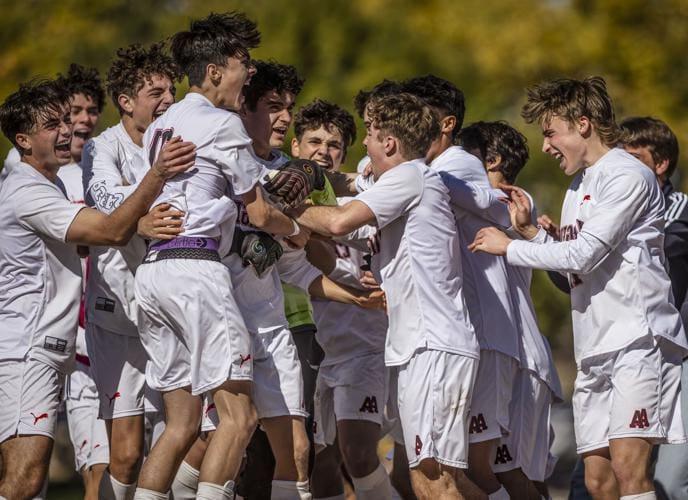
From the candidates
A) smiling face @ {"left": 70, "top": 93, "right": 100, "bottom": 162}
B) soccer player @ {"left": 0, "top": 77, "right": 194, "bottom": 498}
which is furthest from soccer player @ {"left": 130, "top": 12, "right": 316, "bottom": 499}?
smiling face @ {"left": 70, "top": 93, "right": 100, "bottom": 162}

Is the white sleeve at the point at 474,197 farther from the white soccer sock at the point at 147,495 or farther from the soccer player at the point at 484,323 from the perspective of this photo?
the white soccer sock at the point at 147,495

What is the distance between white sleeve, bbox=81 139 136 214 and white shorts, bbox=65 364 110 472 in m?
1.61

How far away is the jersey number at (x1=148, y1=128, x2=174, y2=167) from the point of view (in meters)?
6.36

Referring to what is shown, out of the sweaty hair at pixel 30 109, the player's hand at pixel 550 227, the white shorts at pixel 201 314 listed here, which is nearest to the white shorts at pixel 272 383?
the white shorts at pixel 201 314

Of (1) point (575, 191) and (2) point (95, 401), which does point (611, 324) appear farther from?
(2) point (95, 401)

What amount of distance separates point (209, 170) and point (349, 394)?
247cm

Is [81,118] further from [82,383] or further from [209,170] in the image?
[209,170]

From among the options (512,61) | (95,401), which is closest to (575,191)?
(95,401)

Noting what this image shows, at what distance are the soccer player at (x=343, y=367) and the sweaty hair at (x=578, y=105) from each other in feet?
5.28

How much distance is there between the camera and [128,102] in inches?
315

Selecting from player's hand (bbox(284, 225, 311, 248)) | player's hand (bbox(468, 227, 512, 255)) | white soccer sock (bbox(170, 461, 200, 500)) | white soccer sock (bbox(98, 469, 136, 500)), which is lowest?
white soccer sock (bbox(98, 469, 136, 500))

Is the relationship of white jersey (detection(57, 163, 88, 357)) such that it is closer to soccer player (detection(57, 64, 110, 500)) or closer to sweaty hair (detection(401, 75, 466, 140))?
soccer player (detection(57, 64, 110, 500))

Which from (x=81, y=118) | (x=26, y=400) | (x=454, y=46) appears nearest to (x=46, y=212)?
(x=26, y=400)

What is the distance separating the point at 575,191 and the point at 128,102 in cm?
309
